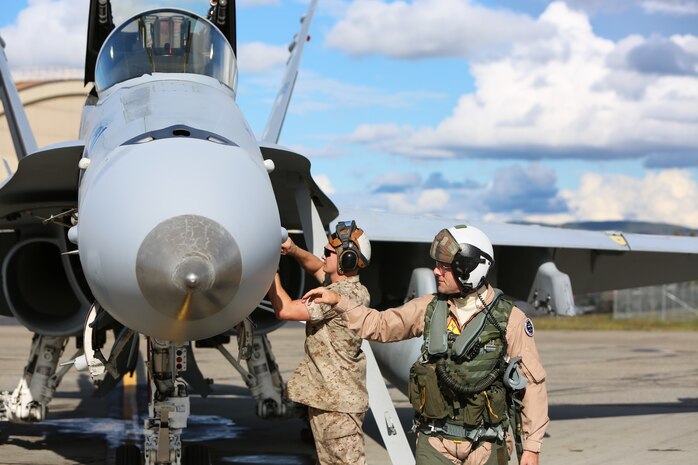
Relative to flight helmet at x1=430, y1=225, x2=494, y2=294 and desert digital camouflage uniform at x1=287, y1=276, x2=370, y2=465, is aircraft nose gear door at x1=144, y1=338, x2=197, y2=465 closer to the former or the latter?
desert digital camouflage uniform at x1=287, y1=276, x2=370, y2=465

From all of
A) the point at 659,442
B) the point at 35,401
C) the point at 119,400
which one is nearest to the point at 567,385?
the point at 659,442

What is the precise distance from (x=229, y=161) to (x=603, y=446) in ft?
19.8

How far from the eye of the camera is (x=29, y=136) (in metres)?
8.76

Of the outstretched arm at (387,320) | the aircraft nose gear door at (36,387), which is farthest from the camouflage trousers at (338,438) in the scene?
the aircraft nose gear door at (36,387)

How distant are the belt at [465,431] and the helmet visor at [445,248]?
738 mm

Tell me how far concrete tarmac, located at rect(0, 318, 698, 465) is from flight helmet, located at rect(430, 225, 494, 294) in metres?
4.46

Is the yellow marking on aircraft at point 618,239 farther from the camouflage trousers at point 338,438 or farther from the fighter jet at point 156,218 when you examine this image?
the camouflage trousers at point 338,438

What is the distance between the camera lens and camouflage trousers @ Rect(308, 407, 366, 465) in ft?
17.6

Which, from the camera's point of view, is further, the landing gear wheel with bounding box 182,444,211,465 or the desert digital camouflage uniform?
the landing gear wheel with bounding box 182,444,211,465

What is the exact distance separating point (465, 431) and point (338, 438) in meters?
1.01

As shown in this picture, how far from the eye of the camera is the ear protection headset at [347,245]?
5.48 metres

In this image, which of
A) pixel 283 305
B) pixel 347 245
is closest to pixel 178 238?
pixel 283 305

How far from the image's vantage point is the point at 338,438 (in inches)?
212

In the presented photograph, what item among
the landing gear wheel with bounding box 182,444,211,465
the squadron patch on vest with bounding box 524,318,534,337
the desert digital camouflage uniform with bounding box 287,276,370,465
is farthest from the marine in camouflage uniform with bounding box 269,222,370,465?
the landing gear wheel with bounding box 182,444,211,465
